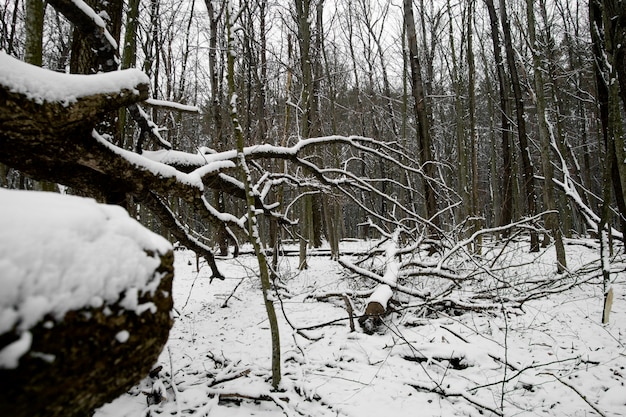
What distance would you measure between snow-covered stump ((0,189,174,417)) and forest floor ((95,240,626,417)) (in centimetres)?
200

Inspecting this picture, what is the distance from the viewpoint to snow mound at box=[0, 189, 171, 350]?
561 mm

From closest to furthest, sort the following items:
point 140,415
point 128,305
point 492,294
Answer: point 128,305 → point 140,415 → point 492,294

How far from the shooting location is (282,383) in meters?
2.90

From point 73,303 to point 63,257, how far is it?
3.6 inches

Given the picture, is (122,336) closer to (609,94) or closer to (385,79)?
(609,94)

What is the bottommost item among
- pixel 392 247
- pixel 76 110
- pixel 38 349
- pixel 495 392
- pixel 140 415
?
pixel 495 392

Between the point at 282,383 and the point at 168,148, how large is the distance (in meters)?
2.72

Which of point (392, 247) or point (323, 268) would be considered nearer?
point (392, 247)

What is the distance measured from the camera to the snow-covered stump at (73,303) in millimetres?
558

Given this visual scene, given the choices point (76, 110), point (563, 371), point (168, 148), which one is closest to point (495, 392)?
point (563, 371)

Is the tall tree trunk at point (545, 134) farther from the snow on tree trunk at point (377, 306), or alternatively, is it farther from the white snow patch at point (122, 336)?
the white snow patch at point (122, 336)

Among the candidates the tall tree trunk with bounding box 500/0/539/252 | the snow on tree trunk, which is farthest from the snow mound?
the tall tree trunk with bounding box 500/0/539/252

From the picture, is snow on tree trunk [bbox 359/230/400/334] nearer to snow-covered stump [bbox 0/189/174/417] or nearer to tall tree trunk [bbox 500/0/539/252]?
snow-covered stump [bbox 0/189/174/417]

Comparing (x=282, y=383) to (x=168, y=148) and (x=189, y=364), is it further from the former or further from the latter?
(x=168, y=148)
